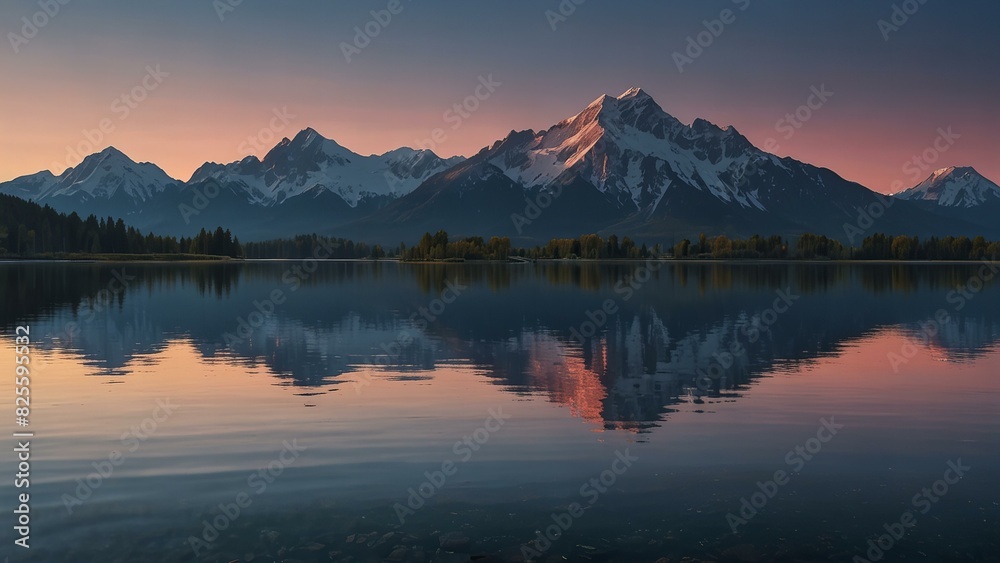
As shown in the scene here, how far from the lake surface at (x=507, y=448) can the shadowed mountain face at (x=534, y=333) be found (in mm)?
493

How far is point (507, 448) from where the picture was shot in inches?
1141

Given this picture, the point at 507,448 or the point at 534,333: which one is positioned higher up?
the point at 534,333

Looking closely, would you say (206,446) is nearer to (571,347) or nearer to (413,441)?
(413,441)

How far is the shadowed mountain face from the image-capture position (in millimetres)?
45844

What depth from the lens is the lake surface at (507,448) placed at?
20.5m

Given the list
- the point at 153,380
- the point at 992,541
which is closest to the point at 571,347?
the point at 153,380

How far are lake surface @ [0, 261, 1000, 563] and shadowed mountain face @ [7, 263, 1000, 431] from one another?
493 millimetres

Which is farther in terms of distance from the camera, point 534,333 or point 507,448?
point 534,333

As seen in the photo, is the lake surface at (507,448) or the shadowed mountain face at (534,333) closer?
the lake surface at (507,448)

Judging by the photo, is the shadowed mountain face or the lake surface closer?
the lake surface

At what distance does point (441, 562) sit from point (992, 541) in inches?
566

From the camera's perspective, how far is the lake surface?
20453 mm

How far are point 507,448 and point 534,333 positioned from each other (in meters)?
41.2

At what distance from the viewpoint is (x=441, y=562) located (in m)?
18.9
